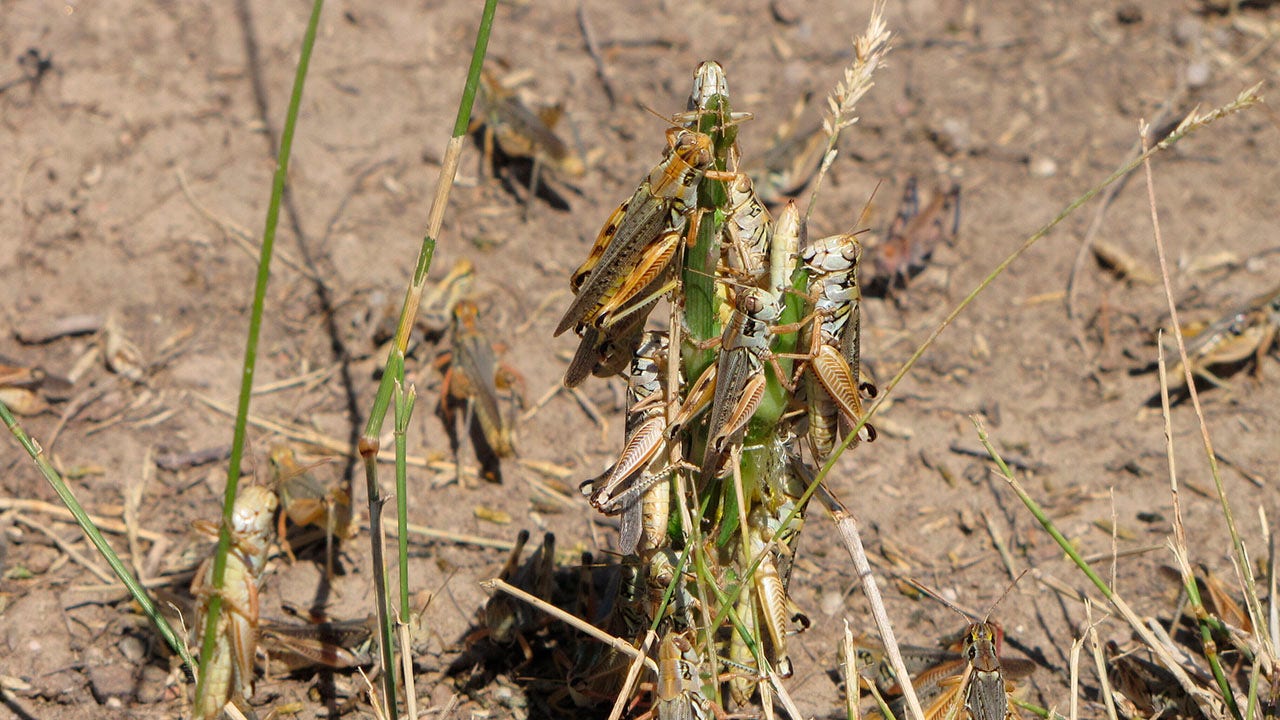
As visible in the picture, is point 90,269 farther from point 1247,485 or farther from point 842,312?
point 1247,485

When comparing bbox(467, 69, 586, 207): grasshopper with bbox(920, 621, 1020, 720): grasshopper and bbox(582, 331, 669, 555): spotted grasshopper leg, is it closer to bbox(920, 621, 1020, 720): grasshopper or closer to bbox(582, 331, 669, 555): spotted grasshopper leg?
bbox(582, 331, 669, 555): spotted grasshopper leg

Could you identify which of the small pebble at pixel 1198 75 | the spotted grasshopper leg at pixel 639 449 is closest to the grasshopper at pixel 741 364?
the spotted grasshopper leg at pixel 639 449

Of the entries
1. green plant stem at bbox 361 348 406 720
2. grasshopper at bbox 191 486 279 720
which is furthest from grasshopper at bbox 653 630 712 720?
grasshopper at bbox 191 486 279 720

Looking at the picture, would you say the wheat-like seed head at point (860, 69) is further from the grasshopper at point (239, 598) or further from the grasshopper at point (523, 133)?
the grasshopper at point (523, 133)

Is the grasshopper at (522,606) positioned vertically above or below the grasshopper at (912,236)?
below

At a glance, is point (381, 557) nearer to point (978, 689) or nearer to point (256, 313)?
point (256, 313)

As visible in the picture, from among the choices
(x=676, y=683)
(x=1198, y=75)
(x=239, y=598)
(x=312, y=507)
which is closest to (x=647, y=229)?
(x=676, y=683)
